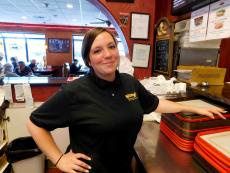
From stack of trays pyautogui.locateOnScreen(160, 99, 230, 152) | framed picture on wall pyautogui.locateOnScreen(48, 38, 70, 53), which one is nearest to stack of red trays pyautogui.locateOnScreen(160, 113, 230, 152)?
stack of trays pyautogui.locateOnScreen(160, 99, 230, 152)

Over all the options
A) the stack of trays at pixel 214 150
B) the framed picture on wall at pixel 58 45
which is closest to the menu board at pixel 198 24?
the stack of trays at pixel 214 150

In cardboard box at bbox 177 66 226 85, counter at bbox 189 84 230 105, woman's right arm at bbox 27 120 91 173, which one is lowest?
woman's right arm at bbox 27 120 91 173

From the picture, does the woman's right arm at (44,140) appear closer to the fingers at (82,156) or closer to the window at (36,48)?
the fingers at (82,156)

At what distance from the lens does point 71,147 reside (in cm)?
106

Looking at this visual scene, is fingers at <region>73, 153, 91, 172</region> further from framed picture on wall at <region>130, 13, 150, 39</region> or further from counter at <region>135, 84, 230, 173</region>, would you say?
framed picture on wall at <region>130, 13, 150, 39</region>

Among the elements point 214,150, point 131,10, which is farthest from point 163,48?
point 214,150

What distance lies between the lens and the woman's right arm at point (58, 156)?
3.07 ft

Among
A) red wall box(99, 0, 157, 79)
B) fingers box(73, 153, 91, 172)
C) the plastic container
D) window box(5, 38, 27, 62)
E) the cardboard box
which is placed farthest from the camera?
window box(5, 38, 27, 62)

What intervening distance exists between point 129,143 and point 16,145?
5.55ft

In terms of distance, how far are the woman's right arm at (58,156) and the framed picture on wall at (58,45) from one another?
9.18 meters

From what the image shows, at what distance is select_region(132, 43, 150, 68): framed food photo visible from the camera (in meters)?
2.54

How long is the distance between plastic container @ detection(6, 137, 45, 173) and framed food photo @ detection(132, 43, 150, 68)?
1.61m

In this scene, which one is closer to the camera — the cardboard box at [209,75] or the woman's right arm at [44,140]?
the woman's right arm at [44,140]

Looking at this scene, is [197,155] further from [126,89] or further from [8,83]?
[8,83]
